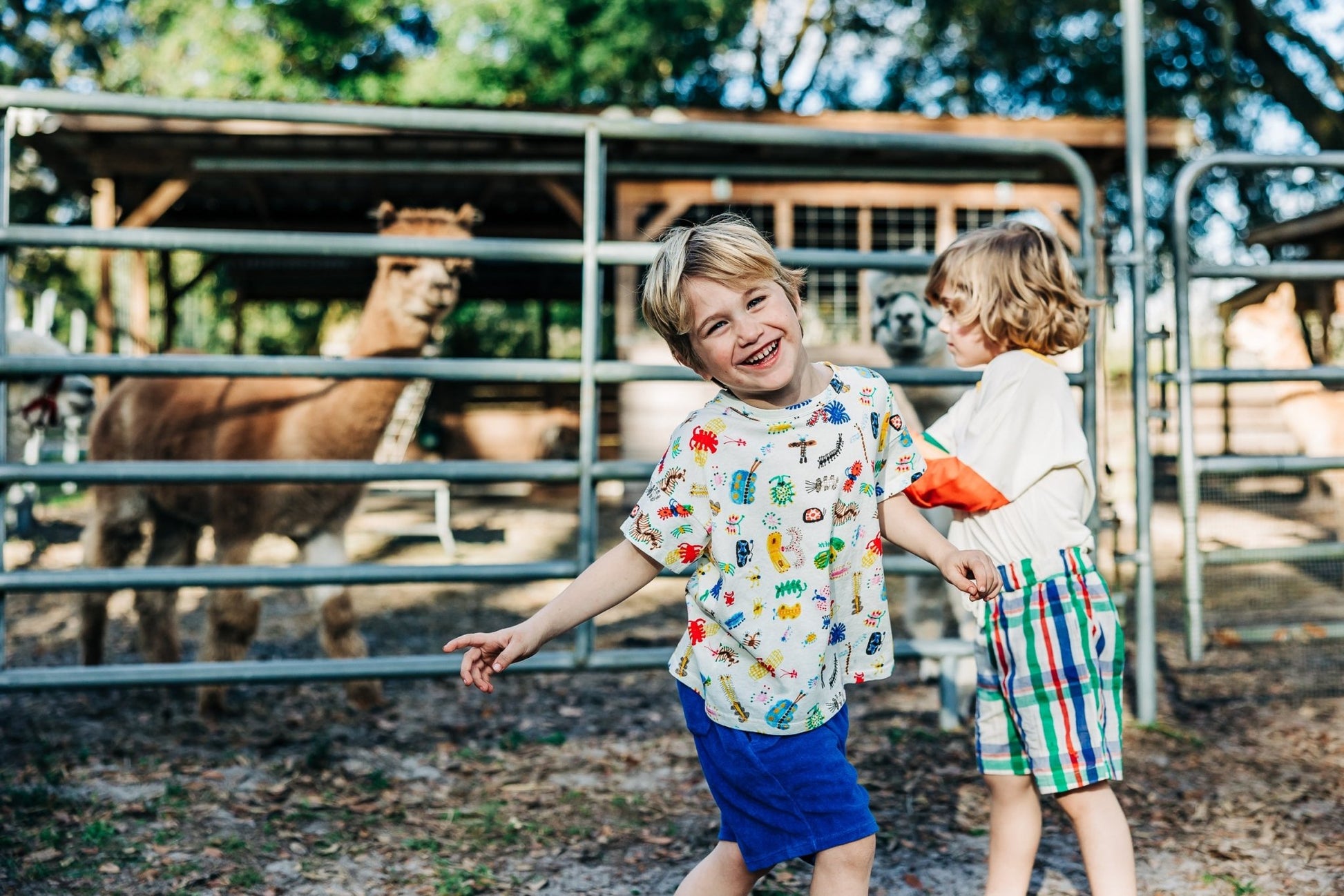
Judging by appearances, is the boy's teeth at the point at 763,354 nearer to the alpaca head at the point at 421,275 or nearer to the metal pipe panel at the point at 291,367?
the metal pipe panel at the point at 291,367

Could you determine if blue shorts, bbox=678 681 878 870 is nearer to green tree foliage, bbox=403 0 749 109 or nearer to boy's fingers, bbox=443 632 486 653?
boy's fingers, bbox=443 632 486 653

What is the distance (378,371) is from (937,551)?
1.79 m

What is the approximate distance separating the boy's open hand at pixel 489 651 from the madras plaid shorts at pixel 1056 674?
35.4 inches

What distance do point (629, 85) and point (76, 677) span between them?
14.9m

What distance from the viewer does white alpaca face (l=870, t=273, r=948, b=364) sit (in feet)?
13.7

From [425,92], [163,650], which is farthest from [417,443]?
[163,650]

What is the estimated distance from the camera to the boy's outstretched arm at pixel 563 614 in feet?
5.26

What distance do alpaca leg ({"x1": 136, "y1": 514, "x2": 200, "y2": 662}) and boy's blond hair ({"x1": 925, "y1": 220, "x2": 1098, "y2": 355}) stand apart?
11.0 feet

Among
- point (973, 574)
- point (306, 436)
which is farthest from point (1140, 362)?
point (306, 436)

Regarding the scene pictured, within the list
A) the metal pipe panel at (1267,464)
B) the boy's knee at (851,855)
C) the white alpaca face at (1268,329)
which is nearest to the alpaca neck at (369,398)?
the boy's knee at (851,855)

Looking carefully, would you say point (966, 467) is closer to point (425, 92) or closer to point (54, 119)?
point (54, 119)

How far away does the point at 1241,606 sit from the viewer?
5.56 meters

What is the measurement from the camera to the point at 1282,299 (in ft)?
22.2

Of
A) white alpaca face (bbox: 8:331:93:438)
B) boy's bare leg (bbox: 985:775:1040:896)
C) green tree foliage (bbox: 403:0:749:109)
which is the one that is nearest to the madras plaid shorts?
boy's bare leg (bbox: 985:775:1040:896)
